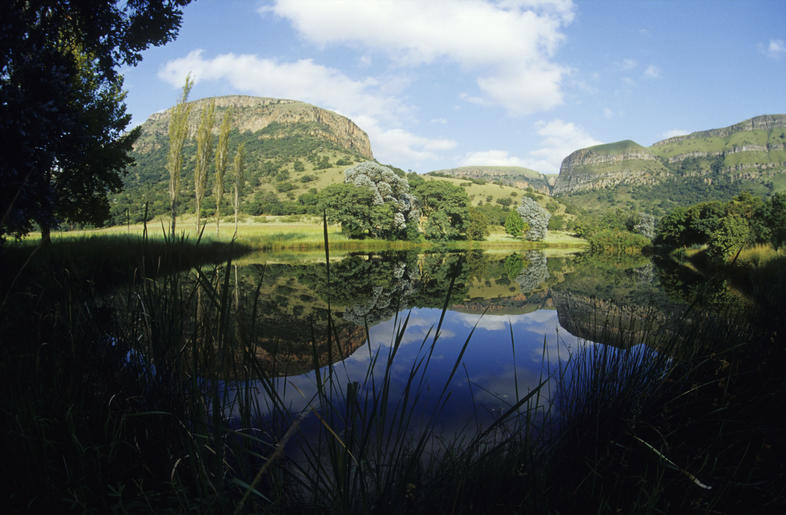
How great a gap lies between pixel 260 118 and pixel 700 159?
6640 inches

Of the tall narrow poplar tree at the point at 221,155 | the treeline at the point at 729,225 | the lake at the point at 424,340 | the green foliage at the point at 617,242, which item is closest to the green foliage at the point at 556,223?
the green foliage at the point at 617,242

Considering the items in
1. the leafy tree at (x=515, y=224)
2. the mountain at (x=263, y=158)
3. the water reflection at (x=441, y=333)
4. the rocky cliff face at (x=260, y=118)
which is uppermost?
the rocky cliff face at (x=260, y=118)

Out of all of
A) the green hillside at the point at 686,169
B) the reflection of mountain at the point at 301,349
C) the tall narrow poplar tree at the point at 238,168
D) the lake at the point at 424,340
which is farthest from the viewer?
the green hillside at the point at 686,169

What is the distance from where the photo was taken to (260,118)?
103 meters

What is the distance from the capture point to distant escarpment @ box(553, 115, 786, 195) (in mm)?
134750

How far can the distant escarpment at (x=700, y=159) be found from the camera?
442 feet

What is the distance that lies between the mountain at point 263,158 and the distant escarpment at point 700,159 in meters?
111

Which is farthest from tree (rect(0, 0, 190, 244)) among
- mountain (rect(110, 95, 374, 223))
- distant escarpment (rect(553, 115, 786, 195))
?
distant escarpment (rect(553, 115, 786, 195))

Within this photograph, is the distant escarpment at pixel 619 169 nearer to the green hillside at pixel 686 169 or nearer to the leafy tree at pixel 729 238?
the green hillside at pixel 686 169

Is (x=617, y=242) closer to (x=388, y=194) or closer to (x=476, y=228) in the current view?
(x=476, y=228)

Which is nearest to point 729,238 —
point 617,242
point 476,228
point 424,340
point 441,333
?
point 441,333

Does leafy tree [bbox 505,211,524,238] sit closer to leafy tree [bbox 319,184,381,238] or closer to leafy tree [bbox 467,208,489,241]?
leafy tree [bbox 467,208,489,241]

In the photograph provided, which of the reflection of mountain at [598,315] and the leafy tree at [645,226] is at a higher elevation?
the leafy tree at [645,226]

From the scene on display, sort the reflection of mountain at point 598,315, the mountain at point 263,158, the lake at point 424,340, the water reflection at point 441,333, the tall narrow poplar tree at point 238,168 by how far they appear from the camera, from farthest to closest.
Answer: the mountain at point 263,158
the tall narrow poplar tree at point 238,168
the reflection of mountain at point 598,315
the water reflection at point 441,333
the lake at point 424,340
